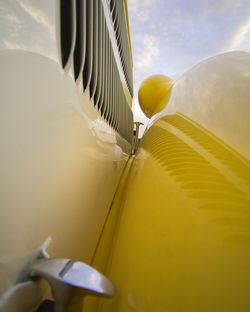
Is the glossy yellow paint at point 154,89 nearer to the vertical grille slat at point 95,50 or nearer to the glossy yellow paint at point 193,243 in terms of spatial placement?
the vertical grille slat at point 95,50

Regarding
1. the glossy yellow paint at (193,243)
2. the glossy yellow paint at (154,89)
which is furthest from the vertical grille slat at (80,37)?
the glossy yellow paint at (154,89)

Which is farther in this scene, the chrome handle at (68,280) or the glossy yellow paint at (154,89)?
the glossy yellow paint at (154,89)

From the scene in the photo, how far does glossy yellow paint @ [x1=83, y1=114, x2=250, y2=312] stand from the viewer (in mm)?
164

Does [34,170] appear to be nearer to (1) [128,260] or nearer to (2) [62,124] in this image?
(2) [62,124]

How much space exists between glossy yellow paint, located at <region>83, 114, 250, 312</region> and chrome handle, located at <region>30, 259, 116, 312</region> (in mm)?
66

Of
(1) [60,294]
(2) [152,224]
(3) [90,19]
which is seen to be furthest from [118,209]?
(3) [90,19]

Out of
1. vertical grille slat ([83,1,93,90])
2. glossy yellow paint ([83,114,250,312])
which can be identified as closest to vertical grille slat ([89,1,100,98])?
vertical grille slat ([83,1,93,90])

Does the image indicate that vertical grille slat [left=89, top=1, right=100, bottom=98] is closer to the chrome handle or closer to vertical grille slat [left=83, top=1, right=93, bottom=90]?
vertical grille slat [left=83, top=1, right=93, bottom=90]

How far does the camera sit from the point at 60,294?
16 cm

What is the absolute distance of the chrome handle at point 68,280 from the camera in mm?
150

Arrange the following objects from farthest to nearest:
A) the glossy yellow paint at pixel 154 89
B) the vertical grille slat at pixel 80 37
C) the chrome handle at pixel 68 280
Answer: the glossy yellow paint at pixel 154 89, the vertical grille slat at pixel 80 37, the chrome handle at pixel 68 280

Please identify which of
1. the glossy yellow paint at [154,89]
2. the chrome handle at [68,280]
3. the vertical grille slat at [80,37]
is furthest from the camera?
the glossy yellow paint at [154,89]

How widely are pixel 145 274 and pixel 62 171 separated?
0.20 m

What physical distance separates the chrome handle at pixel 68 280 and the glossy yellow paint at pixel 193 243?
66 millimetres
